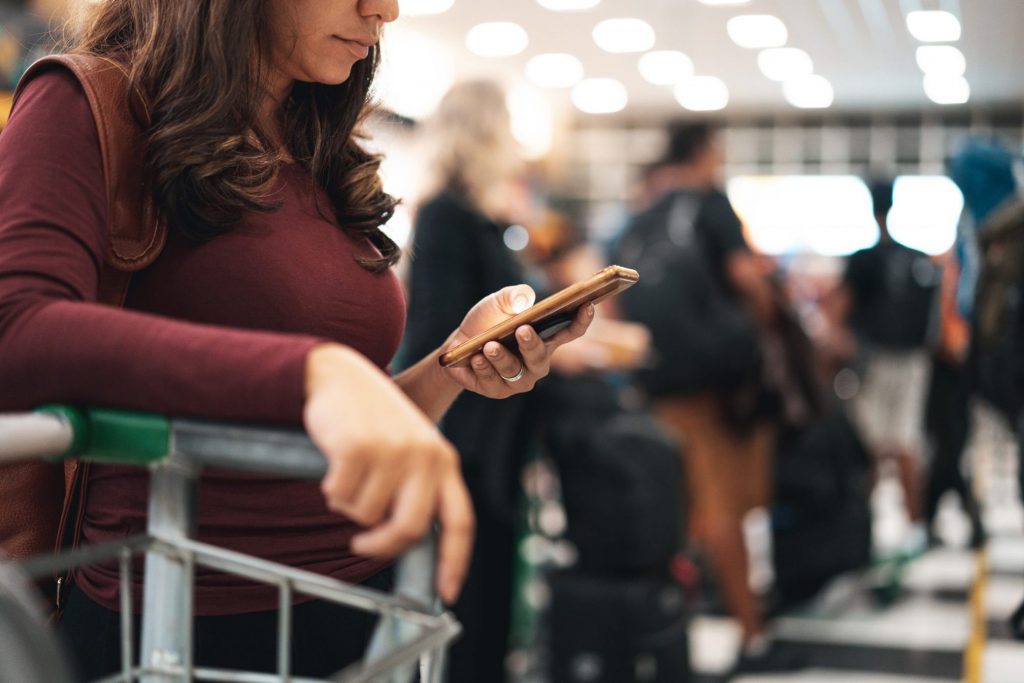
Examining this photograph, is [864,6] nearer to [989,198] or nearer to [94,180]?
[989,198]

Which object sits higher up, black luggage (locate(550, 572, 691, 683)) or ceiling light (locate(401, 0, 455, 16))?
ceiling light (locate(401, 0, 455, 16))

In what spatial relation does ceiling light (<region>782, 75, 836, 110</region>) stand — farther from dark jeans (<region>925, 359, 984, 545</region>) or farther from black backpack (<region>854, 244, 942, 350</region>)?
dark jeans (<region>925, 359, 984, 545</region>)

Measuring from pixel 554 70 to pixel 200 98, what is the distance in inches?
558

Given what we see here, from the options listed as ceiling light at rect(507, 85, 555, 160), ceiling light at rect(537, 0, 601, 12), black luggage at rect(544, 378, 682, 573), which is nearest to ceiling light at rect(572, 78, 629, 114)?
ceiling light at rect(507, 85, 555, 160)

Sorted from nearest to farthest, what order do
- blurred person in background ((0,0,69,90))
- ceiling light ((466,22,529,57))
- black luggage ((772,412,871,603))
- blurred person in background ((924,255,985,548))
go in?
1. black luggage ((772,412,871,603))
2. blurred person in background ((0,0,69,90))
3. blurred person in background ((924,255,985,548))
4. ceiling light ((466,22,529,57))

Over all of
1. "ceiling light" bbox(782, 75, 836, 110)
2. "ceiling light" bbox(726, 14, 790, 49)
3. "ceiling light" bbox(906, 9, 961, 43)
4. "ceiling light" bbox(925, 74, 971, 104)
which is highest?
"ceiling light" bbox(782, 75, 836, 110)

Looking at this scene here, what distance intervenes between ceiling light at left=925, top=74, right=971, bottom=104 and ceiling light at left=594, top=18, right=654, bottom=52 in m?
3.01

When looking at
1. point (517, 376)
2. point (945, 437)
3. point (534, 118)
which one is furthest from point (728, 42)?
point (517, 376)

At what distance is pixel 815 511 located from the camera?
14.1 ft

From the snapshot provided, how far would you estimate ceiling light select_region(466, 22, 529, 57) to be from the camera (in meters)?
12.1

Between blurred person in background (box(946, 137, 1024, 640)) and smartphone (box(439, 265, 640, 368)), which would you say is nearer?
smartphone (box(439, 265, 640, 368))

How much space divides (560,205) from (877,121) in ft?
16.4

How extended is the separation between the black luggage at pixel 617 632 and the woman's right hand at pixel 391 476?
2.47m

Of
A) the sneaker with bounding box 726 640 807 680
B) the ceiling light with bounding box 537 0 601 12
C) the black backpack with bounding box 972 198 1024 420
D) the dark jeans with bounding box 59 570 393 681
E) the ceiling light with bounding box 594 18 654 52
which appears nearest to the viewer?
the dark jeans with bounding box 59 570 393 681
